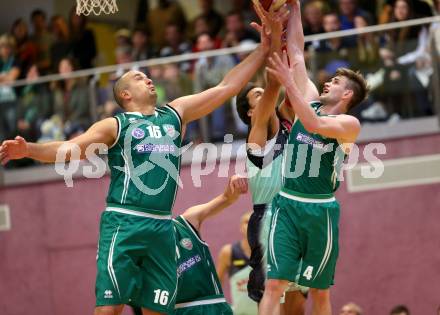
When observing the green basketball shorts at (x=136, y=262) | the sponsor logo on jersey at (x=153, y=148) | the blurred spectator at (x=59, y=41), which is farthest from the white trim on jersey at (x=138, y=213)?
the blurred spectator at (x=59, y=41)

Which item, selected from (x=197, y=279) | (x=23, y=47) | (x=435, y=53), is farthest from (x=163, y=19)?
(x=197, y=279)

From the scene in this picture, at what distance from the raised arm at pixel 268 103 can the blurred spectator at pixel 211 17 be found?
7096 mm

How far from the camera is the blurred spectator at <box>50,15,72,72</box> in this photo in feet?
56.5

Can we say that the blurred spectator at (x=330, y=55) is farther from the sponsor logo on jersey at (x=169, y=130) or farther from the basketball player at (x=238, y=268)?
the sponsor logo on jersey at (x=169, y=130)

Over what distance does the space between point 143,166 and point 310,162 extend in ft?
4.68

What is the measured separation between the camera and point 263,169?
9328 millimetres

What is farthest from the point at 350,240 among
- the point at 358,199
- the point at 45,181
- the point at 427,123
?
the point at 45,181

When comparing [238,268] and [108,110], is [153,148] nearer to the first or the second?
[238,268]

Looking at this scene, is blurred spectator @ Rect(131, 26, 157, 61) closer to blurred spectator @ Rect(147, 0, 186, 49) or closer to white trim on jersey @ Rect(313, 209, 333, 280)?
blurred spectator @ Rect(147, 0, 186, 49)

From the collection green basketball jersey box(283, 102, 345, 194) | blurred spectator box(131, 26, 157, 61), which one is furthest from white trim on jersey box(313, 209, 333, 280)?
blurred spectator box(131, 26, 157, 61)

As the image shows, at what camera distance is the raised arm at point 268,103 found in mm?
8562

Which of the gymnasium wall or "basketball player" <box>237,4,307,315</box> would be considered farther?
the gymnasium wall

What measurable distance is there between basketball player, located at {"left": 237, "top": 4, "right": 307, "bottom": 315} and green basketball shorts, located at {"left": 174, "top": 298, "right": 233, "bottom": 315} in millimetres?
470

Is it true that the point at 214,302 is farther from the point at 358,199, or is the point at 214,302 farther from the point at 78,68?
the point at 78,68
